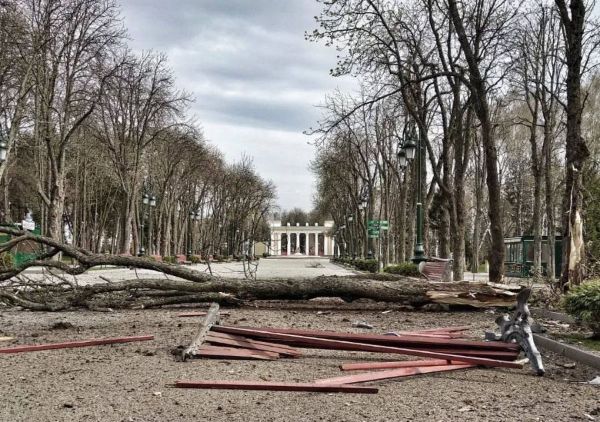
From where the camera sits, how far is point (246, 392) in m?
5.80

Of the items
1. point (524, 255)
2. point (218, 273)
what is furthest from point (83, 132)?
point (524, 255)

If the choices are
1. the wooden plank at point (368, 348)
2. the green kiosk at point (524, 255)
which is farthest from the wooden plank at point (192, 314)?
the green kiosk at point (524, 255)

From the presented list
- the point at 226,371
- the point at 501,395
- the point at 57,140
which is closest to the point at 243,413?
the point at 226,371

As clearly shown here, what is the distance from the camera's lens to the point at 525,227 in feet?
207

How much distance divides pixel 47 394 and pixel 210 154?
55267mm

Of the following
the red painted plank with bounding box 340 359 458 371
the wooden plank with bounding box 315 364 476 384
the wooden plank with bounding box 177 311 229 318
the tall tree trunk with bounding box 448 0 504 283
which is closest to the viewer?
the wooden plank with bounding box 315 364 476 384

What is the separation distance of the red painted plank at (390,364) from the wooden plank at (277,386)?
890 mm

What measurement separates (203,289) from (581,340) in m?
7.58

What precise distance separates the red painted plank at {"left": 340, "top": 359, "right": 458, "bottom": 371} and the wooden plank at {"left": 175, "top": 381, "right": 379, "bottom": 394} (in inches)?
35.0

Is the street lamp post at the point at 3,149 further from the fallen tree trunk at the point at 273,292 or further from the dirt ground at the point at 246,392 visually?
the dirt ground at the point at 246,392

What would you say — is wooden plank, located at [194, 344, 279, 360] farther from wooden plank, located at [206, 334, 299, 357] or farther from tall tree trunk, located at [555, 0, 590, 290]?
tall tree trunk, located at [555, 0, 590, 290]

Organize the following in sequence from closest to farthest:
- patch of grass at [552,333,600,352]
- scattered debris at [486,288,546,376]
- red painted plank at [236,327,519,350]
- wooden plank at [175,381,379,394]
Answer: wooden plank at [175,381,379,394] < scattered debris at [486,288,546,376] < red painted plank at [236,327,519,350] < patch of grass at [552,333,600,352]

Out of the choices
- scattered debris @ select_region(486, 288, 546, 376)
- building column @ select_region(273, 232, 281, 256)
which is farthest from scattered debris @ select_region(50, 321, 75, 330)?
building column @ select_region(273, 232, 281, 256)

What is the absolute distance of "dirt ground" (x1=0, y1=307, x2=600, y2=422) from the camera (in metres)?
5.10
